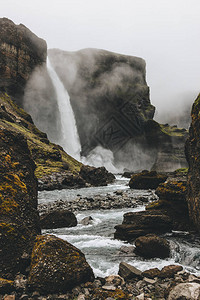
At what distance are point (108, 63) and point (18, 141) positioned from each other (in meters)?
172

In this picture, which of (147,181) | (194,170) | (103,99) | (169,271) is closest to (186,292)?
(169,271)

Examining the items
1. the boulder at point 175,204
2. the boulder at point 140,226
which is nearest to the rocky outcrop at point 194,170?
the boulder at point 175,204

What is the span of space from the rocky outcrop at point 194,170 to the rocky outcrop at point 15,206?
7352mm

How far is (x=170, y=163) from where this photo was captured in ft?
452

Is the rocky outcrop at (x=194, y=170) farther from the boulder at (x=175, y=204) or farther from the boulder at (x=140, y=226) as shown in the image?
the boulder at (x=140, y=226)

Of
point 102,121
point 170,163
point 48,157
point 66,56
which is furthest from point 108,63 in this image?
point 48,157

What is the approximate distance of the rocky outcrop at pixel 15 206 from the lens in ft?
18.4

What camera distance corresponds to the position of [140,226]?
1087 centimetres

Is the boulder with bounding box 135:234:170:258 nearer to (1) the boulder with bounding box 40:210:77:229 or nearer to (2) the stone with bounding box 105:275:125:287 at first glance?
(2) the stone with bounding box 105:275:125:287

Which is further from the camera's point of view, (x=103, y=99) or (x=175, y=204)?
Answer: (x=103, y=99)

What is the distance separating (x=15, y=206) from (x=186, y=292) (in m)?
5.02

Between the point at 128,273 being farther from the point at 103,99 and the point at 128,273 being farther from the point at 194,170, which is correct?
the point at 103,99

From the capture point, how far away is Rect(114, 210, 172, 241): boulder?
34.4 feet

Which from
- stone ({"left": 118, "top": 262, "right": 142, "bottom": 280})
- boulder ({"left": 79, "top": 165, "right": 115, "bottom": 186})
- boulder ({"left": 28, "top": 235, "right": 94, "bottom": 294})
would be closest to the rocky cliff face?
boulder ({"left": 79, "top": 165, "right": 115, "bottom": 186})
